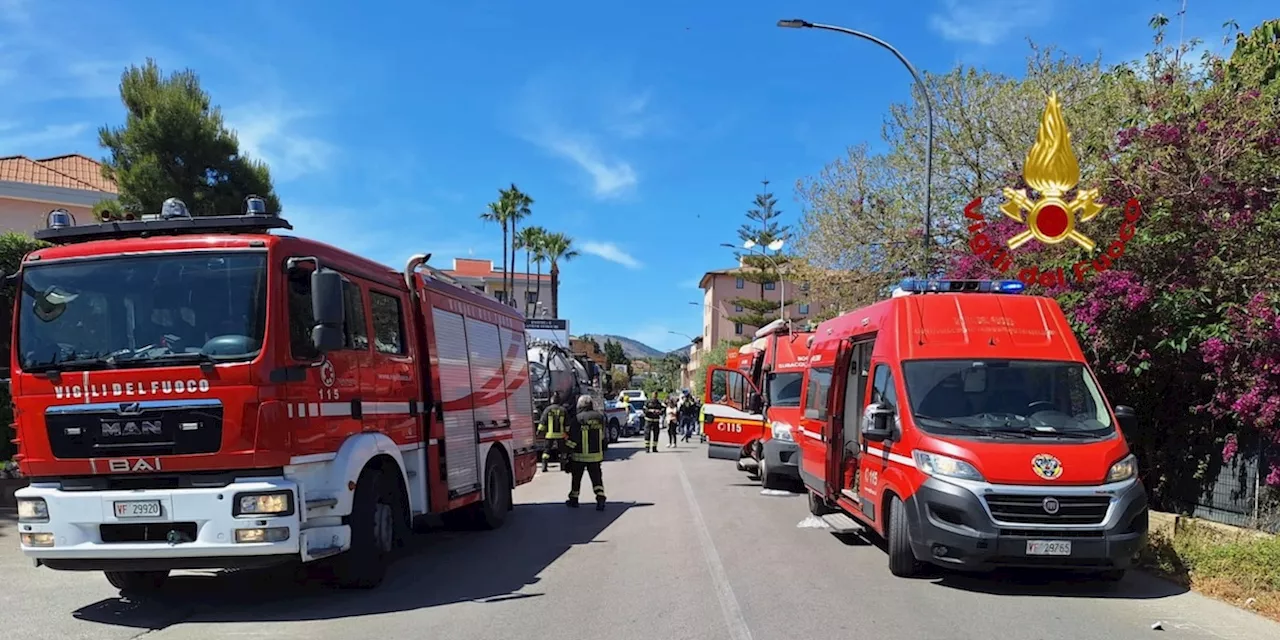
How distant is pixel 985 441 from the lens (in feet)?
24.2

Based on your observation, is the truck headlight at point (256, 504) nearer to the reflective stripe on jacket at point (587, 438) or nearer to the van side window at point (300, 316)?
the van side window at point (300, 316)

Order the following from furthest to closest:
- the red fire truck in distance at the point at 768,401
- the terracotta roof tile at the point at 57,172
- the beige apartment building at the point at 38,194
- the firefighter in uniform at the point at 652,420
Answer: the firefighter in uniform at the point at 652,420 → the terracotta roof tile at the point at 57,172 → the beige apartment building at the point at 38,194 → the red fire truck in distance at the point at 768,401

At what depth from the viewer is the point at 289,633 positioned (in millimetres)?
6074

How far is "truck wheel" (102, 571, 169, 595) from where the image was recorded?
7.25 m

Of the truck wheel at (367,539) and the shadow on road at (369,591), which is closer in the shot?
the shadow on road at (369,591)

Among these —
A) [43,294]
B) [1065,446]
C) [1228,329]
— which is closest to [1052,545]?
[1065,446]

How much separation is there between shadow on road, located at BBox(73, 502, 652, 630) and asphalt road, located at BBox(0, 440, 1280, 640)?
0.03 m

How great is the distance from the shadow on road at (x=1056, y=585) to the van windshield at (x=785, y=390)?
21.4 ft

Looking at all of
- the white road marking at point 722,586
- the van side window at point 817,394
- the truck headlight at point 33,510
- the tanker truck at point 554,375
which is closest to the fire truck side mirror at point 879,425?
the white road marking at point 722,586

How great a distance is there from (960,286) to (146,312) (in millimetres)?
7846

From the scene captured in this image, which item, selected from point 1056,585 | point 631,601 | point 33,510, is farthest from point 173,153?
point 1056,585

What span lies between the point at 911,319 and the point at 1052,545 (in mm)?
2601

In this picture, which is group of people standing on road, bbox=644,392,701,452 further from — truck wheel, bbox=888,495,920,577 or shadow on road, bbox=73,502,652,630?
truck wheel, bbox=888,495,920,577

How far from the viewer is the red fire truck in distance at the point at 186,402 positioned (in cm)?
627
